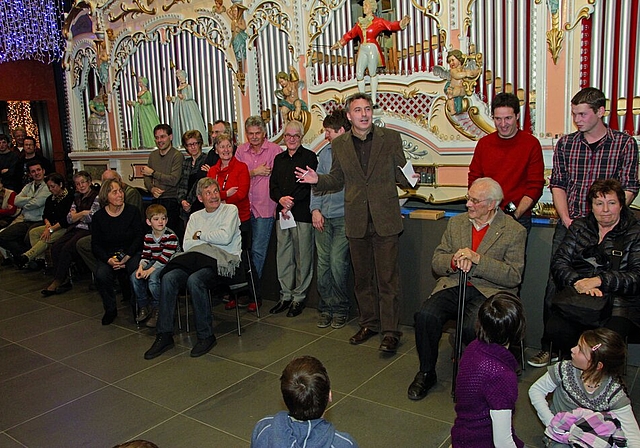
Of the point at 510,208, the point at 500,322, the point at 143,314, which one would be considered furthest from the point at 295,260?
the point at 500,322

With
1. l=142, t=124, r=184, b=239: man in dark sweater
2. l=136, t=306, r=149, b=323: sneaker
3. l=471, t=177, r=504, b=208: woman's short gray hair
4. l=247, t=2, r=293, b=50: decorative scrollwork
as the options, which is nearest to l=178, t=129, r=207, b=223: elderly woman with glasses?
l=142, t=124, r=184, b=239: man in dark sweater

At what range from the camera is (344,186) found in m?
4.25

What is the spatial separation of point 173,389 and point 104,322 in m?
1.64

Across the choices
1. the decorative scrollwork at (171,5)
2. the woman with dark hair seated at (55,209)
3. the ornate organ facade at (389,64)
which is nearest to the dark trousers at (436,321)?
the ornate organ facade at (389,64)

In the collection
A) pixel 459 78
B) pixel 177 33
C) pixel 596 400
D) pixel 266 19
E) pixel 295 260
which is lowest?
pixel 596 400

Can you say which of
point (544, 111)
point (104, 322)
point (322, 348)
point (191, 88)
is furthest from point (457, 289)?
point (191, 88)

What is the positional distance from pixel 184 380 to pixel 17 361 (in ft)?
4.62

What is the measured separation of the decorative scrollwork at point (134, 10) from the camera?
23.5ft

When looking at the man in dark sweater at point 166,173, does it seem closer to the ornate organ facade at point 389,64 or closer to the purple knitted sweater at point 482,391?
the ornate organ facade at point 389,64

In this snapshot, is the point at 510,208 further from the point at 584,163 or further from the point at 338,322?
the point at 338,322

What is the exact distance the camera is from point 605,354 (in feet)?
7.87

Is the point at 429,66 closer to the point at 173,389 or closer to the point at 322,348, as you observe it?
the point at 322,348

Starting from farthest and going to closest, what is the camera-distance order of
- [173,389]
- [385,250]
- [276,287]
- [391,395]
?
1. [276,287]
2. [385,250]
3. [173,389]
4. [391,395]

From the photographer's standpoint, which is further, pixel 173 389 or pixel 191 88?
pixel 191 88
